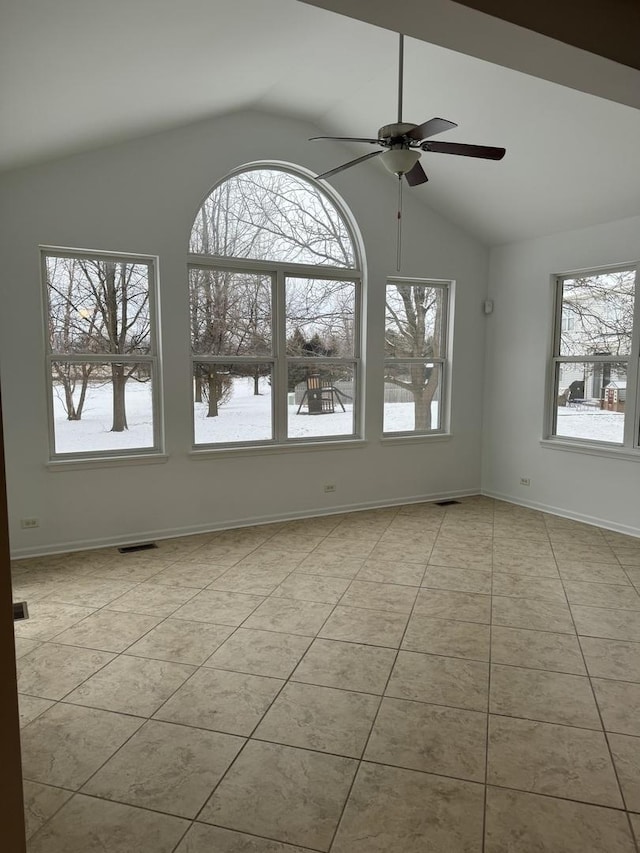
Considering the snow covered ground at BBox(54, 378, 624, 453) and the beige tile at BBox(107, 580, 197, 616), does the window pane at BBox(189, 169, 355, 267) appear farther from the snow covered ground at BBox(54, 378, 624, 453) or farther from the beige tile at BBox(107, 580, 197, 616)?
the beige tile at BBox(107, 580, 197, 616)

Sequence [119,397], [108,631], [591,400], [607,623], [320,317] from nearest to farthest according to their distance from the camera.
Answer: [108,631] < [607,623] < [119,397] < [591,400] < [320,317]

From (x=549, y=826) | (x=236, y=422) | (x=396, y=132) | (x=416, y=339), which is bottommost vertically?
(x=549, y=826)

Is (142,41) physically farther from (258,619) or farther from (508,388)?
(508,388)

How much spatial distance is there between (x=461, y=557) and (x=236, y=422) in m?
2.23

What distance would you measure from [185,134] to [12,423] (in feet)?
8.52

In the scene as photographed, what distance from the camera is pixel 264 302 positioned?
5.14m

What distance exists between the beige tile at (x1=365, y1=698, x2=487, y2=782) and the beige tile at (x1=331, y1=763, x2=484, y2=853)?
6cm

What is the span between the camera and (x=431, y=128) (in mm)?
2893

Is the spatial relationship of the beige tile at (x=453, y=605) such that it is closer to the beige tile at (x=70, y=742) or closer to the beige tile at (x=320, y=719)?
the beige tile at (x=320, y=719)

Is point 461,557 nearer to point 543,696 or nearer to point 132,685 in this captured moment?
point 543,696

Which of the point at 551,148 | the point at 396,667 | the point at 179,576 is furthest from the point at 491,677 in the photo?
the point at 551,148

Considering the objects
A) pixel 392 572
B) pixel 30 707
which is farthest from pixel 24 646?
pixel 392 572

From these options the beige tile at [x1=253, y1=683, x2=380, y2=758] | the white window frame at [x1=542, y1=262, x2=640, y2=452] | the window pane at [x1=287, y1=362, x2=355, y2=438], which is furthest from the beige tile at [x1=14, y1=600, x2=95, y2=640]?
the white window frame at [x1=542, y1=262, x2=640, y2=452]

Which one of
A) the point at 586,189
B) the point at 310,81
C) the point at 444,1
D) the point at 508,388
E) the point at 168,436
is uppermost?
the point at 310,81
